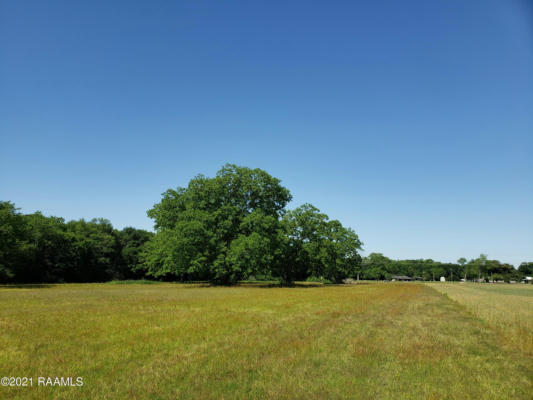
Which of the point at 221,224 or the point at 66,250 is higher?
the point at 221,224

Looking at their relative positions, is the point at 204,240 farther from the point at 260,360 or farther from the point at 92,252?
the point at 92,252

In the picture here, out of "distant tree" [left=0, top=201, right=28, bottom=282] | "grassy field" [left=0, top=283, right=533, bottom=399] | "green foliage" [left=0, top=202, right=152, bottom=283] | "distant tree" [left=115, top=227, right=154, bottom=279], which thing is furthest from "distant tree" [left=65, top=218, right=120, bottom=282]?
"grassy field" [left=0, top=283, right=533, bottom=399]

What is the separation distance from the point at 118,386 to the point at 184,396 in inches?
59.3

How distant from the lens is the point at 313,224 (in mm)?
75312

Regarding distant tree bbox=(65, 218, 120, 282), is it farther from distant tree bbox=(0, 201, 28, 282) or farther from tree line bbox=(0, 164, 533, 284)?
distant tree bbox=(0, 201, 28, 282)

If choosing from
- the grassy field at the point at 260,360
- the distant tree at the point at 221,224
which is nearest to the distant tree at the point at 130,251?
the distant tree at the point at 221,224

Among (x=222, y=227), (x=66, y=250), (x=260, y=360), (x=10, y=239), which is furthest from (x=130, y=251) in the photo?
(x=260, y=360)

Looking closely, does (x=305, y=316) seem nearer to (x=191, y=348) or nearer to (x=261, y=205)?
(x=191, y=348)

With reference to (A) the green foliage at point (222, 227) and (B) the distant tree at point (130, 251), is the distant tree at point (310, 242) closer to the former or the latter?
(A) the green foliage at point (222, 227)

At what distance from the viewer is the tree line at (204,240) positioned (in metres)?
48.9

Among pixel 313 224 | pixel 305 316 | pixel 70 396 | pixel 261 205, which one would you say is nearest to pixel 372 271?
pixel 313 224

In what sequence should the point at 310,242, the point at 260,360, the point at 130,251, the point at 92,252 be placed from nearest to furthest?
the point at 260,360 → the point at 310,242 → the point at 92,252 → the point at 130,251

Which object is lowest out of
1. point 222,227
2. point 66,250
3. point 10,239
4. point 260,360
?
point 260,360

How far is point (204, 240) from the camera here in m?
48.8
